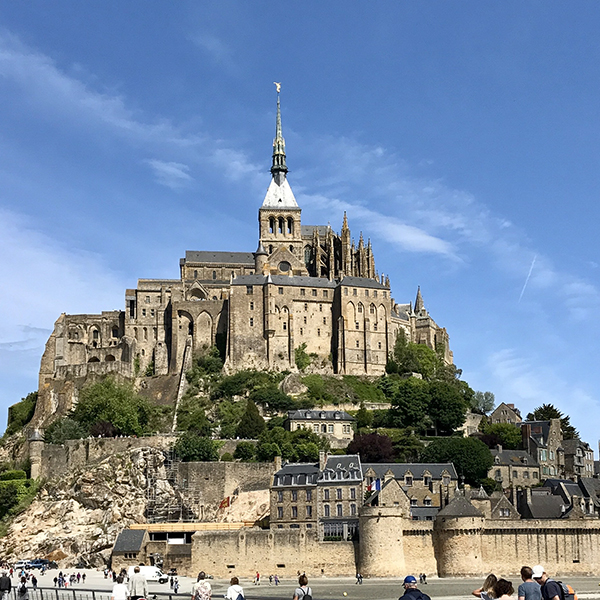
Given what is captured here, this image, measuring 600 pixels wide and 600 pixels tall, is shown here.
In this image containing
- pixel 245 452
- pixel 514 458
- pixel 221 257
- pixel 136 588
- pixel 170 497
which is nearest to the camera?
pixel 136 588

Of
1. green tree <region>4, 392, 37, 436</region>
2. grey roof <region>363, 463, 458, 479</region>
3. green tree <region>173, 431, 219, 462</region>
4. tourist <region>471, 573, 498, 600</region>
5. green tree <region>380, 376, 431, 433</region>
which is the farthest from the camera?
green tree <region>4, 392, 37, 436</region>

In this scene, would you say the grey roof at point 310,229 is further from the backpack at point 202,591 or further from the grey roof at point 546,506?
the backpack at point 202,591

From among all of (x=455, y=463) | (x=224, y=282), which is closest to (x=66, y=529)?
(x=455, y=463)

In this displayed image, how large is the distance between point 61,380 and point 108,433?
18527mm

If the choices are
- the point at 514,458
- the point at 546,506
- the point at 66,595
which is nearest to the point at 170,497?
the point at 546,506

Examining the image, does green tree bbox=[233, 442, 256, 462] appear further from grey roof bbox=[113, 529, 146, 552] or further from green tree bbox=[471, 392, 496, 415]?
green tree bbox=[471, 392, 496, 415]

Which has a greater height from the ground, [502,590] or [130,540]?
[502,590]

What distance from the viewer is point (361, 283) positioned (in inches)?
3637

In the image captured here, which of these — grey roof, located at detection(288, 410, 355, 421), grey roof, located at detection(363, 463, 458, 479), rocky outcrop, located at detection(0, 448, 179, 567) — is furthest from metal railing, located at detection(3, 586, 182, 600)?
grey roof, located at detection(288, 410, 355, 421)

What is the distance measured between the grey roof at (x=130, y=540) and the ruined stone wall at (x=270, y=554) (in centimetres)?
388

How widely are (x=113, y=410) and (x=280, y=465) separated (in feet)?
60.3

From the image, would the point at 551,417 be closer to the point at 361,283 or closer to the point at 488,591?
the point at 361,283

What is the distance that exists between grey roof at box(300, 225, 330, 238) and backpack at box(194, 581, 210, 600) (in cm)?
9047

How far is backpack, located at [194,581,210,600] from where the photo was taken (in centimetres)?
1669
